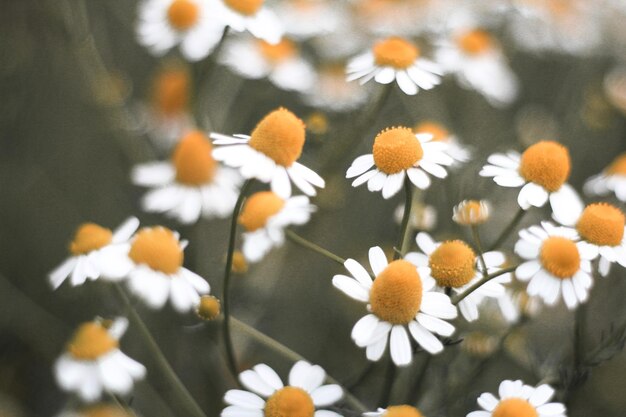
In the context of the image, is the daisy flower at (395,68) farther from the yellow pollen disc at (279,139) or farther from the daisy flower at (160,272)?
the daisy flower at (160,272)

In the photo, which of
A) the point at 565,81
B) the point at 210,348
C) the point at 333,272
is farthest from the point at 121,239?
the point at 565,81

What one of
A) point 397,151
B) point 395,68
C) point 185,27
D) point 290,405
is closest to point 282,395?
point 290,405

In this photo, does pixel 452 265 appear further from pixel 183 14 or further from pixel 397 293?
pixel 183 14

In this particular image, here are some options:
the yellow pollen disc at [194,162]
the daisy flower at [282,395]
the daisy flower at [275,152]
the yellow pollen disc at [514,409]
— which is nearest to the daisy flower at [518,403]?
the yellow pollen disc at [514,409]

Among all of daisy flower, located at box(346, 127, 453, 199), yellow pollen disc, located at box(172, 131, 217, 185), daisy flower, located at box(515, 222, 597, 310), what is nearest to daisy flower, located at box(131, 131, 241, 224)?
yellow pollen disc, located at box(172, 131, 217, 185)

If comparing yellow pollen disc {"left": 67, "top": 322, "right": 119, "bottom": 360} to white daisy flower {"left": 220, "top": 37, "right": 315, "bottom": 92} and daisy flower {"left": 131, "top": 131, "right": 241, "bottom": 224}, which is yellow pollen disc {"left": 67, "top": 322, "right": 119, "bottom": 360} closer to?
daisy flower {"left": 131, "top": 131, "right": 241, "bottom": 224}

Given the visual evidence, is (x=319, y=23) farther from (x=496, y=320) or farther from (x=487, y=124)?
(x=496, y=320)
